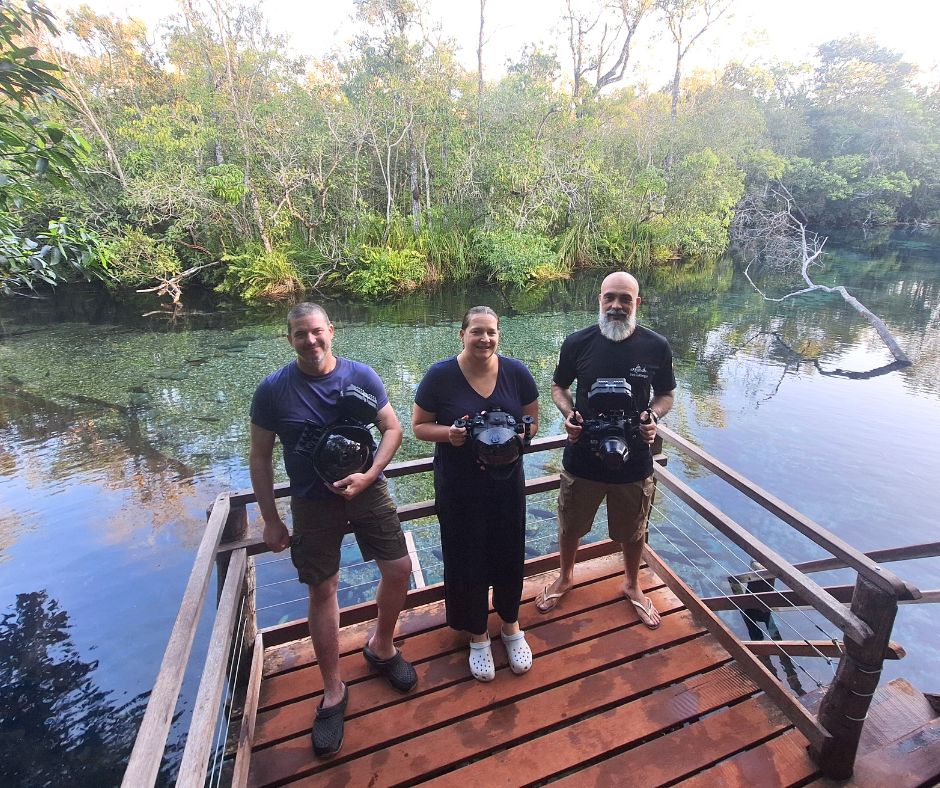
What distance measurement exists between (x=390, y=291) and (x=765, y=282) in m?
11.3

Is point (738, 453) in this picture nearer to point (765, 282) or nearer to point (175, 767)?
point (175, 767)

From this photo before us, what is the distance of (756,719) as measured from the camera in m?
1.88

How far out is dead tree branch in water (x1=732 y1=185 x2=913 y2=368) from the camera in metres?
9.91

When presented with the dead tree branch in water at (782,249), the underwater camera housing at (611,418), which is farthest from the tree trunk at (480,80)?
the underwater camera housing at (611,418)

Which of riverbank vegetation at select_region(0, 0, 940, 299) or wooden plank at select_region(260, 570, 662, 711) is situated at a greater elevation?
riverbank vegetation at select_region(0, 0, 940, 299)

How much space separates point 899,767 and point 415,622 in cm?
178

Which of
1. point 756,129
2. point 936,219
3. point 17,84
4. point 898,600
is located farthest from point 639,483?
point 936,219

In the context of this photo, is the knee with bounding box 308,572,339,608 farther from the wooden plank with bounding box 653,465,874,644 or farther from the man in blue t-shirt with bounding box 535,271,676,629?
the wooden plank with bounding box 653,465,874,644

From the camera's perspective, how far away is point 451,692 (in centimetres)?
200

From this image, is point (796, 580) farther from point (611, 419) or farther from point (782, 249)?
point (782, 249)

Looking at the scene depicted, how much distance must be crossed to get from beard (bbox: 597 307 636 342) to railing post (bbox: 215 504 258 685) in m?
1.58

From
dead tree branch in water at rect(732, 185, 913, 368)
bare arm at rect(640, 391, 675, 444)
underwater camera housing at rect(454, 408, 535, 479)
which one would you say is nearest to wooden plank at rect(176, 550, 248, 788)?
underwater camera housing at rect(454, 408, 535, 479)

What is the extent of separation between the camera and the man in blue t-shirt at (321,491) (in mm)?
1718

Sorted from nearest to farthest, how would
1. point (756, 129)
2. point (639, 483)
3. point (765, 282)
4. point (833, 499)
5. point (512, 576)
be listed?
point (512, 576)
point (639, 483)
point (833, 499)
point (765, 282)
point (756, 129)
